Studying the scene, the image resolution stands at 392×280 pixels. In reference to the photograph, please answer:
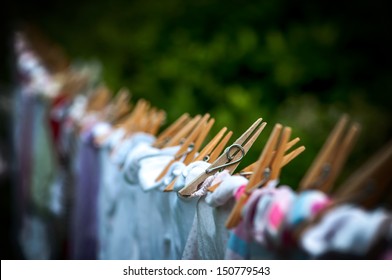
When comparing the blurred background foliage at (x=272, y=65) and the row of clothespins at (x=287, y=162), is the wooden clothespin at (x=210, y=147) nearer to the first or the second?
the row of clothespins at (x=287, y=162)

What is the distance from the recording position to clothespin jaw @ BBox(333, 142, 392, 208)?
3.74 feet

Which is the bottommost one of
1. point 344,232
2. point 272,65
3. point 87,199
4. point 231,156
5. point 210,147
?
point 344,232

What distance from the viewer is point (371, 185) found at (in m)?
1.14

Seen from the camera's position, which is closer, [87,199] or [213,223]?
[213,223]

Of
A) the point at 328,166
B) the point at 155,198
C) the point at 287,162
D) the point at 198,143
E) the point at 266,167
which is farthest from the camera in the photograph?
the point at 155,198

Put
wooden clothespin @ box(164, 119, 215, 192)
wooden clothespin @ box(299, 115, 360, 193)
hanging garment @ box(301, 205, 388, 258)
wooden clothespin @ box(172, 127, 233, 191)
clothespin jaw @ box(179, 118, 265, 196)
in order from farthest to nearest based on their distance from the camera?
wooden clothespin @ box(164, 119, 215, 192)
wooden clothespin @ box(172, 127, 233, 191)
clothespin jaw @ box(179, 118, 265, 196)
wooden clothespin @ box(299, 115, 360, 193)
hanging garment @ box(301, 205, 388, 258)

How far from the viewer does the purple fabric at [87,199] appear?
9.97 feet

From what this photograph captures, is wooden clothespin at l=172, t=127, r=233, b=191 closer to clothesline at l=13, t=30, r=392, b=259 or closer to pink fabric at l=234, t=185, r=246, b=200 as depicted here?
clothesline at l=13, t=30, r=392, b=259

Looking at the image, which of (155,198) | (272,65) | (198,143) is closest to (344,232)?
(198,143)

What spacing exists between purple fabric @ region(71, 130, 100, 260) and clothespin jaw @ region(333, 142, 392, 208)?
188 cm

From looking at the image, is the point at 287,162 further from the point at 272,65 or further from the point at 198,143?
the point at 272,65

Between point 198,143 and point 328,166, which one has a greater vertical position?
point 198,143

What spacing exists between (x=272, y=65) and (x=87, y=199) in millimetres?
3888

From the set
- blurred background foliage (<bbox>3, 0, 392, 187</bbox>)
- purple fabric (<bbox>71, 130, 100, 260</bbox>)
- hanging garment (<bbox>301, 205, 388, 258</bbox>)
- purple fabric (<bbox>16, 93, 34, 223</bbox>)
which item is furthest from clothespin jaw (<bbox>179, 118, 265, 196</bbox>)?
blurred background foliage (<bbox>3, 0, 392, 187</bbox>)
